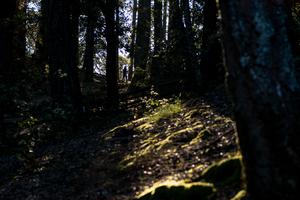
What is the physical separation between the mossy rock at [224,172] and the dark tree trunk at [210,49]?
1034 centimetres

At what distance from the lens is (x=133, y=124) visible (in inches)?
523

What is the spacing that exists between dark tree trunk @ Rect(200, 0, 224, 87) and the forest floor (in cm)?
330

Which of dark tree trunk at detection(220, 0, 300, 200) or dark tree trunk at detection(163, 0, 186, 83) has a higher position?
dark tree trunk at detection(163, 0, 186, 83)

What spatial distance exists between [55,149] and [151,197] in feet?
23.7

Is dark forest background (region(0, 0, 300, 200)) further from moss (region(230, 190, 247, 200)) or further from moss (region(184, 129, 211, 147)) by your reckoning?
moss (region(184, 129, 211, 147))

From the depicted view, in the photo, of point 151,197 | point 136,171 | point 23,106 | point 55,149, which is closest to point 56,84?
point 55,149

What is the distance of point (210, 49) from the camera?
57.9ft

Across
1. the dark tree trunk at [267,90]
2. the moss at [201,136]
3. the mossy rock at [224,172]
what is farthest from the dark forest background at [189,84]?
the moss at [201,136]

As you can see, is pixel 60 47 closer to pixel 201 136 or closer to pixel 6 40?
pixel 6 40

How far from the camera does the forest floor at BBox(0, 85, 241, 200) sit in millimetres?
7863

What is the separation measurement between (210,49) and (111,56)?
4.68m

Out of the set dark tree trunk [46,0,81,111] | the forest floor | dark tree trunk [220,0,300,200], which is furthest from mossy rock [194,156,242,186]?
dark tree trunk [46,0,81,111]

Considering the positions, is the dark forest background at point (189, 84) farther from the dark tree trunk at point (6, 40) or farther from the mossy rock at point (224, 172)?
the mossy rock at point (224, 172)

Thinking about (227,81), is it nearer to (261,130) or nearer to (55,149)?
(261,130)
